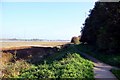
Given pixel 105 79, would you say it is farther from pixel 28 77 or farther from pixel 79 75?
pixel 28 77

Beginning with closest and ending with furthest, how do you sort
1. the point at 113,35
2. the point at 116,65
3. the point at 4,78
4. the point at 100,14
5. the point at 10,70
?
the point at 4,78
the point at 10,70
the point at 116,65
the point at 113,35
the point at 100,14

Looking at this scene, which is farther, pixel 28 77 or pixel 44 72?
pixel 44 72

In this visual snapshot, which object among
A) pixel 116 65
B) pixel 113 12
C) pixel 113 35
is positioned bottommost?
pixel 116 65

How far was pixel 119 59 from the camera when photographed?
2797 centimetres

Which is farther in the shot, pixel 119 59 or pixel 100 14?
pixel 100 14

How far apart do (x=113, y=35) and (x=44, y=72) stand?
20.8 meters

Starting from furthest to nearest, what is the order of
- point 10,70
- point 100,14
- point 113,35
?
point 100,14
point 113,35
point 10,70

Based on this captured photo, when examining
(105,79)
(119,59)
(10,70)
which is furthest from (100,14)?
(10,70)

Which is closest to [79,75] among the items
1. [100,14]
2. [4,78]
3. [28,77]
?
[28,77]

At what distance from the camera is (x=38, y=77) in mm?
14430

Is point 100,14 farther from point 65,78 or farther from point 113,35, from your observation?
point 65,78

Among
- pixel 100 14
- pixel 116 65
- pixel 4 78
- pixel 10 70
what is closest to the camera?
pixel 4 78

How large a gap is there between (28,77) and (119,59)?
50.4 feet

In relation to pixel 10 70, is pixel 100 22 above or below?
above
